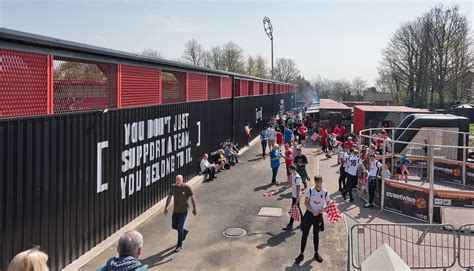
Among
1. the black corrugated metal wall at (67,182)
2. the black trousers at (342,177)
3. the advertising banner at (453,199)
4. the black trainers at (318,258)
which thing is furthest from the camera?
the black trousers at (342,177)

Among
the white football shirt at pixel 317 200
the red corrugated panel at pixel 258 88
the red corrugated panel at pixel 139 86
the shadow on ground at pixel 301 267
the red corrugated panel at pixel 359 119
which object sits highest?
the red corrugated panel at pixel 258 88

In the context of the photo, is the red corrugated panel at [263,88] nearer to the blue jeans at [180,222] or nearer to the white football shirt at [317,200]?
the blue jeans at [180,222]

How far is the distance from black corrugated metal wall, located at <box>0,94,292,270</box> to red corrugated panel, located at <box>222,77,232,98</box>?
921 cm

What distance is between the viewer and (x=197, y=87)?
17281 millimetres

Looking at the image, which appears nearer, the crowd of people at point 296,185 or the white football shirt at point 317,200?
the crowd of people at point 296,185

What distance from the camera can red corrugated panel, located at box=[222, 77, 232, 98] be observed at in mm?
22000

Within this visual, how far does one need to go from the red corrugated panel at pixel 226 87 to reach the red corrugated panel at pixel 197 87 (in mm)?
3610

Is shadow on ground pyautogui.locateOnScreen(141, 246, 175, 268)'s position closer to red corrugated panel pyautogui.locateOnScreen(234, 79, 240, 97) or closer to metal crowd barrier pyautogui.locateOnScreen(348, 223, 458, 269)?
metal crowd barrier pyautogui.locateOnScreen(348, 223, 458, 269)

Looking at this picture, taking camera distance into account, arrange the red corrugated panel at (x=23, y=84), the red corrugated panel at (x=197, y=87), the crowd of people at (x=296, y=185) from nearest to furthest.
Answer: the crowd of people at (x=296, y=185) → the red corrugated panel at (x=23, y=84) → the red corrugated panel at (x=197, y=87)

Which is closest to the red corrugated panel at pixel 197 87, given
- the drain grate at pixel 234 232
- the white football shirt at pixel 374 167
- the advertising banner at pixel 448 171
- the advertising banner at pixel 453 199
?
the drain grate at pixel 234 232

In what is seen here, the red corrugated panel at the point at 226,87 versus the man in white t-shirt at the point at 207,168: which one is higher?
the red corrugated panel at the point at 226,87

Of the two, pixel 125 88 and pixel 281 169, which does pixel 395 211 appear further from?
pixel 125 88

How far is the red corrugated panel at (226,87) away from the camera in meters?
22.0

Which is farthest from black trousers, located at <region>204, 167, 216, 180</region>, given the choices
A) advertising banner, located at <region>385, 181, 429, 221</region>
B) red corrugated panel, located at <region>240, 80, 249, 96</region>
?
red corrugated panel, located at <region>240, 80, 249, 96</region>
